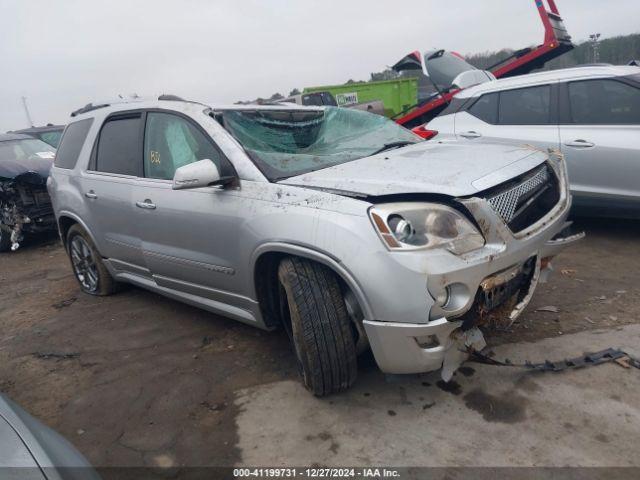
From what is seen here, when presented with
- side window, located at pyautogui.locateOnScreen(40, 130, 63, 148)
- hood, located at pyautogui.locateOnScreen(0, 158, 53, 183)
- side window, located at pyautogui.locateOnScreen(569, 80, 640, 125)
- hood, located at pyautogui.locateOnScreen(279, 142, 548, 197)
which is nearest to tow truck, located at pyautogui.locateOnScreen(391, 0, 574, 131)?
side window, located at pyautogui.locateOnScreen(569, 80, 640, 125)

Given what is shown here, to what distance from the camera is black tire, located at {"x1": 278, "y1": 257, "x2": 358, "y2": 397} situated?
244cm

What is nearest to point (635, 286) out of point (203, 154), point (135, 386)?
point (203, 154)

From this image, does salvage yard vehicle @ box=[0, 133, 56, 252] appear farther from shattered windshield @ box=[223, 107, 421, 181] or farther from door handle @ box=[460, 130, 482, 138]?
door handle @ box=[460, 130, 482, 138]

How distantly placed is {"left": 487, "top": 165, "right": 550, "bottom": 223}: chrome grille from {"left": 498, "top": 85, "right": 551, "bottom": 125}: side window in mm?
2487

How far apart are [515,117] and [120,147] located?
13.0ft

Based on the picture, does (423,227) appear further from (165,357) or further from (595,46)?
(595,46)

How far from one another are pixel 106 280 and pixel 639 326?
14.2 ft

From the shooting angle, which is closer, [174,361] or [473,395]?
[473,395]

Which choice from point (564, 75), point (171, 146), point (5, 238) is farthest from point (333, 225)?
point (5, 238)

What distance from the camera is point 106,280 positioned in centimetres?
454

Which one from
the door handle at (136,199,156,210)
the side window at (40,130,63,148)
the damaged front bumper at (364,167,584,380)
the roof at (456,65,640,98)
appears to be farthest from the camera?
the side window at (40,130,63,148)

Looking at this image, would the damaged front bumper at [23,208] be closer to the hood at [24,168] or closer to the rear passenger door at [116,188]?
the hood at [24,168]

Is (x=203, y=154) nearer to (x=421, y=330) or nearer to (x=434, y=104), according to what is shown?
(x=421, y=330)

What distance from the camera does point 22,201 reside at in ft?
23.1
